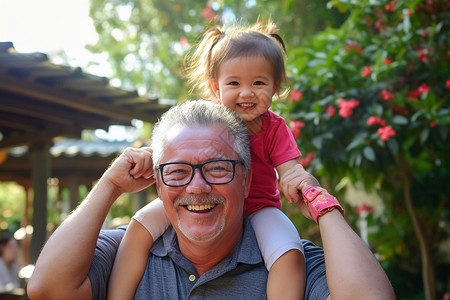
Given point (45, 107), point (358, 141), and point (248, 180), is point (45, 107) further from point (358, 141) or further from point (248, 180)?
point (248, 180)

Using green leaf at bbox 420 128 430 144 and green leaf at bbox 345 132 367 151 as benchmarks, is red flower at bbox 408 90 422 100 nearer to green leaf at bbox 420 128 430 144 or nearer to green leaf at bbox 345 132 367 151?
green leaf at bbox 420 128 430 144

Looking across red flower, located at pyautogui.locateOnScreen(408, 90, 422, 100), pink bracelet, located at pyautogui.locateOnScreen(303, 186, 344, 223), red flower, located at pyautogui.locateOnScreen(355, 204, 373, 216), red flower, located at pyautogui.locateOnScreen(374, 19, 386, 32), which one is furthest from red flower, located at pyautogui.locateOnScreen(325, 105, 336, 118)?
red flower, located at pyautogui.locateOnScreen(355, 204, 373, 216)

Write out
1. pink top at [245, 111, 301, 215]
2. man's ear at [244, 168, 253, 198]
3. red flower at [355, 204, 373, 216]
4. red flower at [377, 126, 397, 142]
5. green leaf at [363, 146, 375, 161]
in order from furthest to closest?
1. red flower at [355, 204, 373, 216]
2. green leaf at [363, 146, 375, 161]
3. red flower at [377, 126, 397, 142]
4. pink top at [245, 111, 301, 215]
5. man's ear at [244, 168, 253, 198]

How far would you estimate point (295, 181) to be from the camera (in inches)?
79.6

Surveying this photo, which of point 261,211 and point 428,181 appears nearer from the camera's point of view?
point 261,211

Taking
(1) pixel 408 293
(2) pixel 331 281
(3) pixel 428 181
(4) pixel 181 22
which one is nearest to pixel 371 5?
(3) pixel 428 181

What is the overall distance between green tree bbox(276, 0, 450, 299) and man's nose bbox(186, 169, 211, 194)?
102 inches

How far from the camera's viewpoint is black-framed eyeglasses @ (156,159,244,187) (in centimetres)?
191

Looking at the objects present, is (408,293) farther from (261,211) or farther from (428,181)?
(261,211)

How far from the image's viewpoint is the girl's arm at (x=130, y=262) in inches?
78.7

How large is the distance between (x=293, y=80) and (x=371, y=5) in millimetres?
942

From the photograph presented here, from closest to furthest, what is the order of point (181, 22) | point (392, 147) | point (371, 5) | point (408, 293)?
1. point (392, 147)
2. point (371, 5)
3. point (408, 293)
4. point (181, 22)

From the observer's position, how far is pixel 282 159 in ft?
6.95

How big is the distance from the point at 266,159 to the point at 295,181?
0.73 feet
